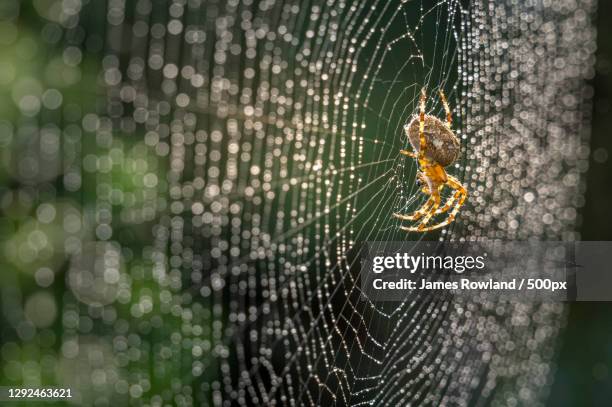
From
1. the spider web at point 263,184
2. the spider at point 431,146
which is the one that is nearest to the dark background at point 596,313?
the spider web at point 263,184

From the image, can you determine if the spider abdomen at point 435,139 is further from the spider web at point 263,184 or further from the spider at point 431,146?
the spider web at point 263,184

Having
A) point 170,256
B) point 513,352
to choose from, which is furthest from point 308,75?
point 513,352

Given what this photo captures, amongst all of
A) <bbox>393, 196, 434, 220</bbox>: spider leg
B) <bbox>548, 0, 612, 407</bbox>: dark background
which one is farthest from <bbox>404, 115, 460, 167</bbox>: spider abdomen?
<bbox>548, 0, 612, 407</bbox>: dark background

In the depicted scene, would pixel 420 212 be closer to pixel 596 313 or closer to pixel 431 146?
pixel 431 146

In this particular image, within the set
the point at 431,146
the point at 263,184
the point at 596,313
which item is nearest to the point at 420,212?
the point at 431,146

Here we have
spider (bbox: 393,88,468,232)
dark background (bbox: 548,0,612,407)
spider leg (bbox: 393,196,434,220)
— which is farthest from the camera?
dark background (bbox: 548,0,612,407)

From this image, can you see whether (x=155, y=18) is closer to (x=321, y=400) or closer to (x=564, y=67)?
(x=321, y=400)

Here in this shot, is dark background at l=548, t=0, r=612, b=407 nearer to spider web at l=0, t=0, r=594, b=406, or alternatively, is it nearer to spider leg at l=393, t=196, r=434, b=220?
spider web at l=0, t=0, r=594, b=406
